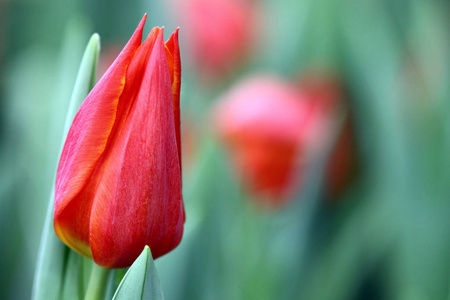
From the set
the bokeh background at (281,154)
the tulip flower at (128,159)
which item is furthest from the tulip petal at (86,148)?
the bokeh background at (281,154)

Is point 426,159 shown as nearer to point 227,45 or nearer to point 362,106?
point 362,106

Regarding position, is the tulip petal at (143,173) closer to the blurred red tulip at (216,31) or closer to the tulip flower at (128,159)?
the tulip flower at (128,159)

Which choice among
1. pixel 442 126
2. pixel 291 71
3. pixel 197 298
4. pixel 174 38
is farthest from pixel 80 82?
pixel 291 71

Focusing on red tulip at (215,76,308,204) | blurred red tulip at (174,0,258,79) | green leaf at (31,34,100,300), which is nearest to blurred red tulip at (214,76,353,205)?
red tulip at (215,76,308,204)

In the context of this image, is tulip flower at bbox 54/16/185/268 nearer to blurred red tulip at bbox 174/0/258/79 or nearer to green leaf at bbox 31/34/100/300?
green leaf at bbox 31/34/100/300

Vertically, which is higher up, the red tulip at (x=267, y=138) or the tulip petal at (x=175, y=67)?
the red tulip at (x=267, y=138)

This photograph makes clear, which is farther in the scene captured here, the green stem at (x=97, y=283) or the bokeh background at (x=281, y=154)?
the bokeh background at (x=281, y=154)
